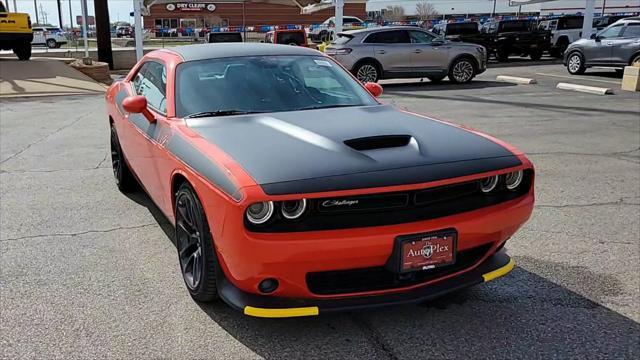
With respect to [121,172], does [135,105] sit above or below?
above

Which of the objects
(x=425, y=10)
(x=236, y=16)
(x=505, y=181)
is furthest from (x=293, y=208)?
(x=425, y=10)

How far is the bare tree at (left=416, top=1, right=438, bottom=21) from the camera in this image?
8122 cm

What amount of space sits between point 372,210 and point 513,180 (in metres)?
0.95

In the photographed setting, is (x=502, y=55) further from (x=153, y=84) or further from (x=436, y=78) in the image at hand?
(x=153, y=84)

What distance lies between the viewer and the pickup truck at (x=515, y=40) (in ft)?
81.7

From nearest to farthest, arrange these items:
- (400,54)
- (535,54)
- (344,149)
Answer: (344,149) → (400,54) → (535,54)

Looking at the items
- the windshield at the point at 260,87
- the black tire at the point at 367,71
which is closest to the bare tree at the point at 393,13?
the black tire at the point at 367,71

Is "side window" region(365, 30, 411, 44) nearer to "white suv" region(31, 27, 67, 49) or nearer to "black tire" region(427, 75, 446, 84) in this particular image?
"black tire" region(427, 75, 446, 84)

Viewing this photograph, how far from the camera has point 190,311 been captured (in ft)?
10.5

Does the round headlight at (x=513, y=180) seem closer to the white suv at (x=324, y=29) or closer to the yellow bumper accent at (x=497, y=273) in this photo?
the yellow bumper accent at (x=497, y=273)

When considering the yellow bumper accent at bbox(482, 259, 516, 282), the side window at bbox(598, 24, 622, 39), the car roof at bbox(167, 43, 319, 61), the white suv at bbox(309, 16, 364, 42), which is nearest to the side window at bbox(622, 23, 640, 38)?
the side window at bbox(598, 24, 622, 39)

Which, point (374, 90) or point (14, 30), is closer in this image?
point (374, 90)

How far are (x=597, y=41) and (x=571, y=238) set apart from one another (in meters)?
14.9

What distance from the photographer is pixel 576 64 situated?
18.3m
